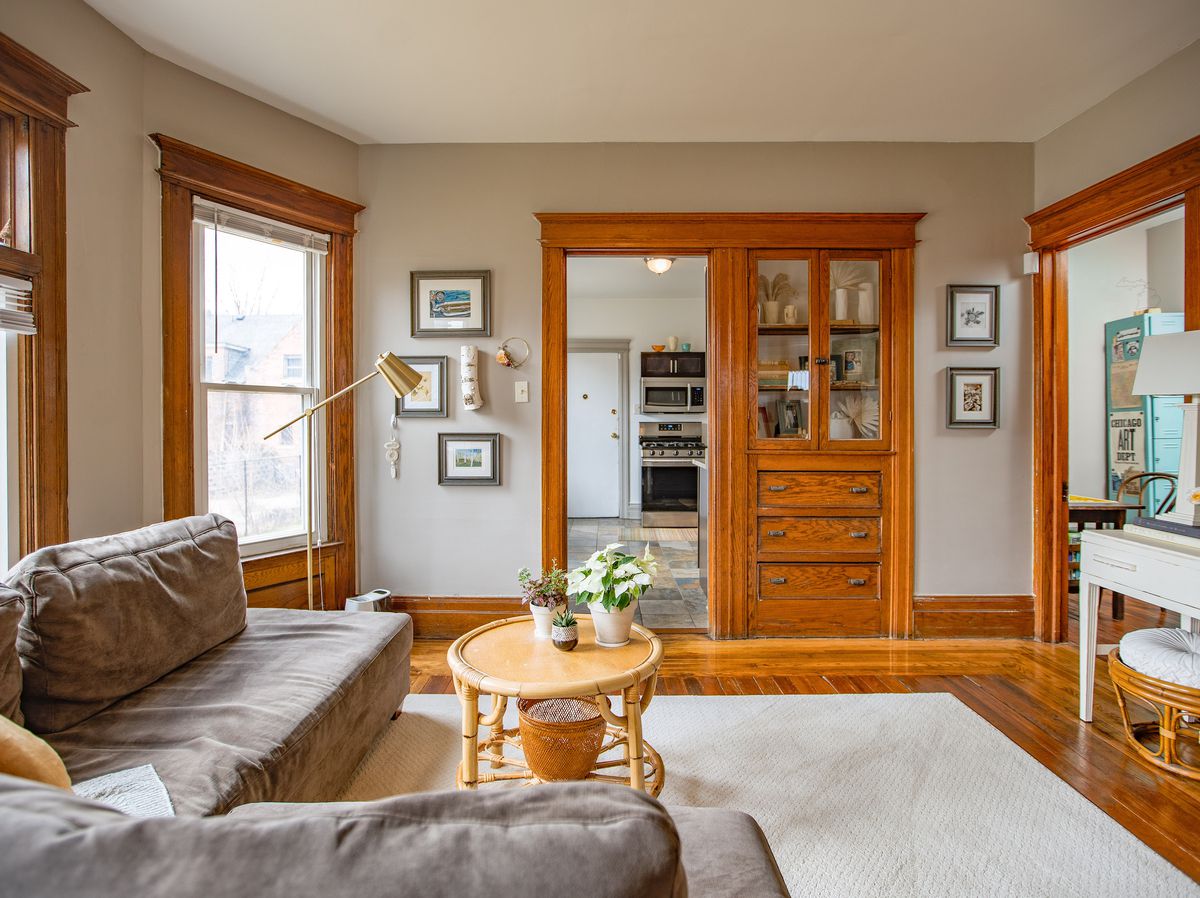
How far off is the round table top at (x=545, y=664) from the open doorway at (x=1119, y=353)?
163 inches

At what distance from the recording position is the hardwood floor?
6.25 ft

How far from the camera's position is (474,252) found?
134 inches

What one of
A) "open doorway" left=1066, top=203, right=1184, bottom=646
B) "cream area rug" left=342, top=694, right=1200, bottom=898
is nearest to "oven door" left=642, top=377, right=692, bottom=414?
"open doorway" left=1066, top=203, right=1184, bottom=646

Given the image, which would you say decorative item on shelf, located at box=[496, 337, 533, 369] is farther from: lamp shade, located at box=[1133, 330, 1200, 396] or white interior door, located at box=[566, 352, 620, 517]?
white interior door, located at box=[566, 352, 620, 517]

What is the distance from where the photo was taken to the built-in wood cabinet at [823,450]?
3.42 m

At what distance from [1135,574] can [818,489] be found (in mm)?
1414

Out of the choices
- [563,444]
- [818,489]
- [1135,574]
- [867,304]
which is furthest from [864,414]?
[563,444]

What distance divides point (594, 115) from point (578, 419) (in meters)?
4.55

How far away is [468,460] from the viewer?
3430 mm

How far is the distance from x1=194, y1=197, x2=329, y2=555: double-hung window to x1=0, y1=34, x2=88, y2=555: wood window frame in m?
0.56

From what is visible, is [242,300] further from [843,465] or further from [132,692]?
[843,465]

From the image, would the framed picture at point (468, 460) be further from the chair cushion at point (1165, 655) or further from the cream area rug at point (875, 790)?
the chair cushion at point (1165, 655)

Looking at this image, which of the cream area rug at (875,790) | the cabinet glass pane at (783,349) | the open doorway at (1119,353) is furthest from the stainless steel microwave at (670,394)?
the cream area rug at (875,790)

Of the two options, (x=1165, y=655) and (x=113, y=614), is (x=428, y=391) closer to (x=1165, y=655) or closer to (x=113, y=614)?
(x=113, y=614)
